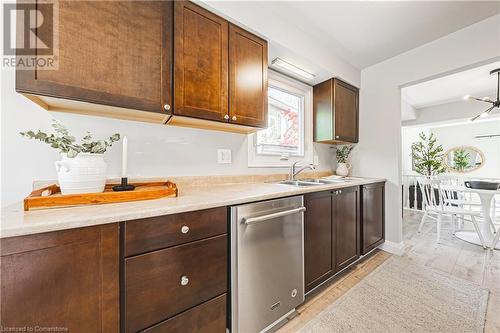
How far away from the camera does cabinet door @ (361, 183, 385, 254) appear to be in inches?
82.2

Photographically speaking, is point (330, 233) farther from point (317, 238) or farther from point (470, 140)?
point (470, 140)

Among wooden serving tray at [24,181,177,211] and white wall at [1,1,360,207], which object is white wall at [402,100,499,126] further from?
wooden serving tray at [24,181,177,211]

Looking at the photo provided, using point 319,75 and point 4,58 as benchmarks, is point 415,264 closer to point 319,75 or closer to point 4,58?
point 319,75

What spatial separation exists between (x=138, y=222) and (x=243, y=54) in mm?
1410

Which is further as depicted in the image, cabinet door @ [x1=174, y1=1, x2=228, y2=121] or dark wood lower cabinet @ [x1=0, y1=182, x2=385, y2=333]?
cabinet door @ [x1=174, y1=1, x2=228, y2=121]

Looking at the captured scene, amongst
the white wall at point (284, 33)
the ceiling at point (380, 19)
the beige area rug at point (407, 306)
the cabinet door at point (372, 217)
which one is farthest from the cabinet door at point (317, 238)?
the ceiling at point (380, 19)

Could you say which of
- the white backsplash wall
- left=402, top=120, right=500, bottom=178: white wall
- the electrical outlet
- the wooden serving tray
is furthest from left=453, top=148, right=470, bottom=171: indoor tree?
the wooden serving tray

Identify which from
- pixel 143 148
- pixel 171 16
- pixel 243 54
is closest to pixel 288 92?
pixel 243 54

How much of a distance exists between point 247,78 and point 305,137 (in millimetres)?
1325

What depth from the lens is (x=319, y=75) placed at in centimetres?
233

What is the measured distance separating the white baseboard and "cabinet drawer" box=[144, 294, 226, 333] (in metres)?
2.35

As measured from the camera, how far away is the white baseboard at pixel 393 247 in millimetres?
2334

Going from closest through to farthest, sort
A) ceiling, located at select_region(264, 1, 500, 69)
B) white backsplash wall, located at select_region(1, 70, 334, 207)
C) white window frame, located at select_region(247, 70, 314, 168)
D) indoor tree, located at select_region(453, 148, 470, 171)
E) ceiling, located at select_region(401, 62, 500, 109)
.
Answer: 1. white backsplash wall, located at select_region(1, 70, 334, 207)
2. ceiling, located at select_region(264, 1, 500, 69)
3. white window frame, located at select_region(247, 70, 314, 168)
4. ceiling, located at select_region(401, 62, 500, 109)
5. indoor tree, located at select_region(453, 148, 470, 171)

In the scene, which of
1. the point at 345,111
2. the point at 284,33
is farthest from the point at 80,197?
the point at 345,111
